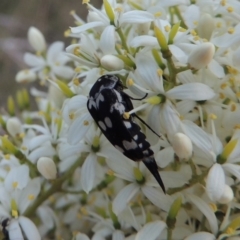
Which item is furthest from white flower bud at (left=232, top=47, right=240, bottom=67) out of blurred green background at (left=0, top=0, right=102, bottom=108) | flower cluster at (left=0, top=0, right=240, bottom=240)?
blurred green background at (left=0, top=0, right=102, bottom=108)

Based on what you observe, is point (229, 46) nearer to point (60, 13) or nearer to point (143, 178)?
point (143, 178)

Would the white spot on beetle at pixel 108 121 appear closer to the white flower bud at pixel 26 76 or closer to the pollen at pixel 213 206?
the pollen at pixel 213 206

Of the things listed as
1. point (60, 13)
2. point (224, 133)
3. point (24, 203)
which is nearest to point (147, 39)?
point (224, 133)

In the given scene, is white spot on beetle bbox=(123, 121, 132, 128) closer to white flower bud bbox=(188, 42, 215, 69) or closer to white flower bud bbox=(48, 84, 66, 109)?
white flower bud bbox=(188, 42, 215, 69)

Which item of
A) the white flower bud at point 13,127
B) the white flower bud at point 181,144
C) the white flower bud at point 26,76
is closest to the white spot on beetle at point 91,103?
the white flower bud at point 181,144

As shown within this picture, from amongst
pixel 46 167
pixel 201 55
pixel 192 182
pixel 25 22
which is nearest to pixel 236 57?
pixel 201 55

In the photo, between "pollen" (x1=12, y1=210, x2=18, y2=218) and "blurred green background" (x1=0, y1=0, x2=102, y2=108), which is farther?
"blurred green background" (x1=0, y1=0, x2=102, y2=108)
